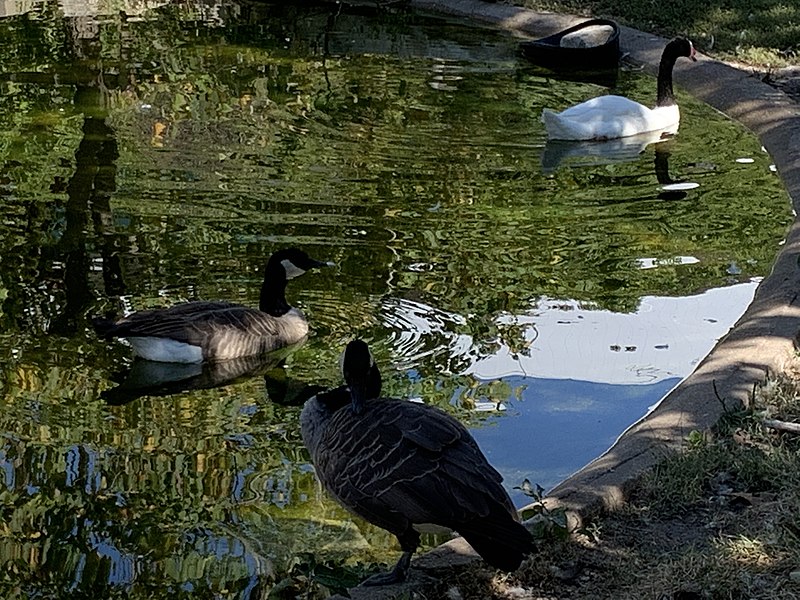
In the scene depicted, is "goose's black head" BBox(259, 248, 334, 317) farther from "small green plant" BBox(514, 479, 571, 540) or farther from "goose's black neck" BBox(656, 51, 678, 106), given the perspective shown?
"goose's black neck" BBox(656, 51, 678, 106)

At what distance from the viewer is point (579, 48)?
1448cm

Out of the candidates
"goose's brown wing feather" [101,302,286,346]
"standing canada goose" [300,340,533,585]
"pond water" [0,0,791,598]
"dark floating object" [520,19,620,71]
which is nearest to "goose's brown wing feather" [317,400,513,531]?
"standing canada goose" [300,340,533,585]

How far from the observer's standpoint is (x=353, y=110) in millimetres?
12219

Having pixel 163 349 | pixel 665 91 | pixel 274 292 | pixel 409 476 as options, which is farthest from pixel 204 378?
pixel 665 91

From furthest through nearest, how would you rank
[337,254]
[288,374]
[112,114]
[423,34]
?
[423,34] < [112,114] < [337,254] < [288,374]

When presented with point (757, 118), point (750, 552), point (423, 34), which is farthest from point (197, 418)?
point (423, 34)

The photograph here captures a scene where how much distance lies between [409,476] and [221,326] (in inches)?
124

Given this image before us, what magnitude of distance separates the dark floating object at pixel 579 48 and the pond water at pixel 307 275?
19.7 inches

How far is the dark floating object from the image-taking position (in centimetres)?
1459

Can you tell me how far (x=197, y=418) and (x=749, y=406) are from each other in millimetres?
2695

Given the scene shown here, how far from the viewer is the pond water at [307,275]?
561 cm

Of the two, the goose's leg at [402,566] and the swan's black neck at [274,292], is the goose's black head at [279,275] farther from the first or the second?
the goose's leg at [402,566]

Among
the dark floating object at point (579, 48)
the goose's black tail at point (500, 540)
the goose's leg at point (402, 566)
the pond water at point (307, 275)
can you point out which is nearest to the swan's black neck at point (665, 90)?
the pond water at point (307, 275)

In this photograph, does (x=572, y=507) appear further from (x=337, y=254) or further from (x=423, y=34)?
(x=423, y=34)
